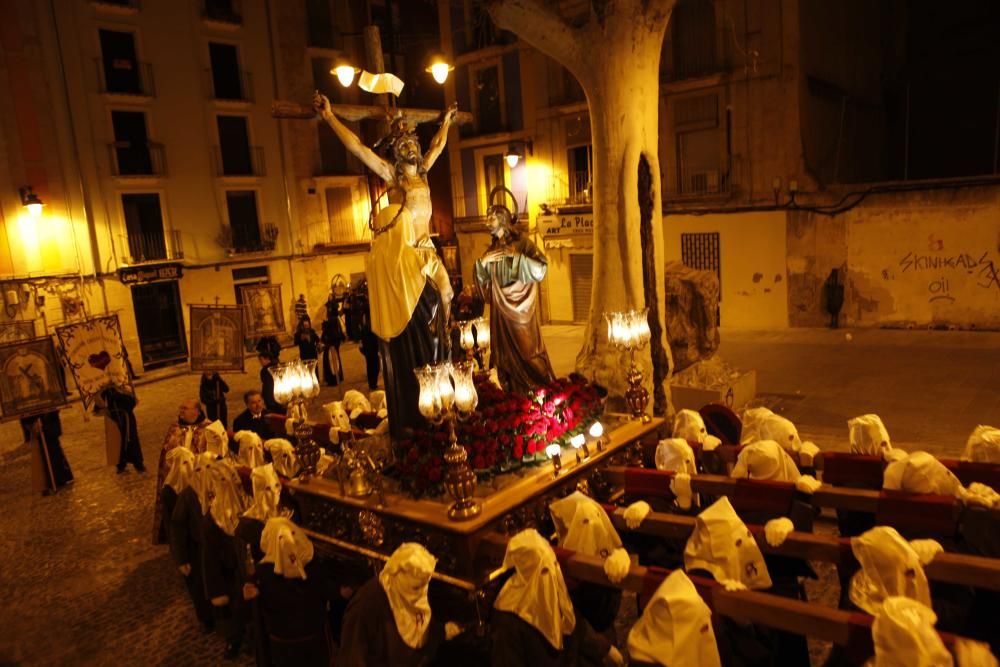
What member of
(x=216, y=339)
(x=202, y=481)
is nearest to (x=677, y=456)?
(x=202, y=481)

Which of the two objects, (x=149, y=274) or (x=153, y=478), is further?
(x=149, y=274)

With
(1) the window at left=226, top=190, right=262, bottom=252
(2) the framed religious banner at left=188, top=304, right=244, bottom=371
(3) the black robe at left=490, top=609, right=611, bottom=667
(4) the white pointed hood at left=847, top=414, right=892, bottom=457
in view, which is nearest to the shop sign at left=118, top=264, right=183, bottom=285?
(1) the window at left=226, top=190, right=262, bottom=252

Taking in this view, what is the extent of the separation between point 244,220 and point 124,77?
5021mm

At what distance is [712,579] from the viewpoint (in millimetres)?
3871

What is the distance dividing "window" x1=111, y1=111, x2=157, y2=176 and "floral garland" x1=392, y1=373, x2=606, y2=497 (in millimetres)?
17419

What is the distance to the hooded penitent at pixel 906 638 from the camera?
283 centimetres

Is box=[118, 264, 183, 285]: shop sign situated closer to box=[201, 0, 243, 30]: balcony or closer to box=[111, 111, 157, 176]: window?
box=[111, 111, 157, 176]: window

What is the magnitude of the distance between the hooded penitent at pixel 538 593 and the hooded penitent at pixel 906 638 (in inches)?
57.3

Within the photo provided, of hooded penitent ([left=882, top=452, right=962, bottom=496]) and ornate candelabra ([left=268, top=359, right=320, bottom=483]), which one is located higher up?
ornate candelabra ([left=268, top=359, right=320, bottom=483])

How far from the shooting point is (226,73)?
2209cm

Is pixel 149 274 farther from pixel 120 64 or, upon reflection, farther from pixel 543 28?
pixel 543 28

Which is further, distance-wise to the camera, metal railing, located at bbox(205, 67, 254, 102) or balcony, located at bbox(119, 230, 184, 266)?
metal railing, located at bbox(205, 67, 254, 102)

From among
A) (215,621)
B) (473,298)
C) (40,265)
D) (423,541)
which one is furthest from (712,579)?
(40,265)

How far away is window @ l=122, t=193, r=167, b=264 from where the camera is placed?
19875 millimetres
